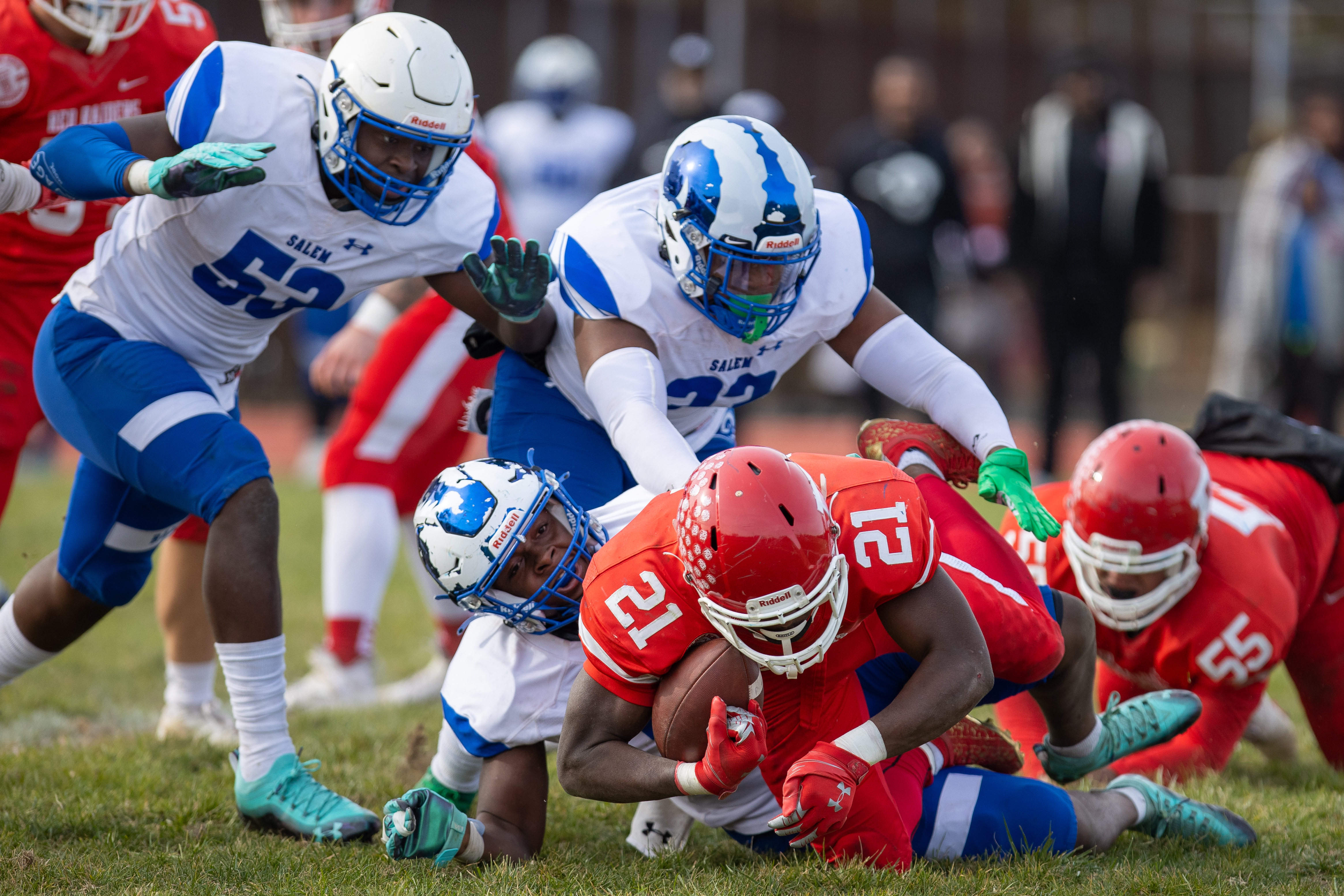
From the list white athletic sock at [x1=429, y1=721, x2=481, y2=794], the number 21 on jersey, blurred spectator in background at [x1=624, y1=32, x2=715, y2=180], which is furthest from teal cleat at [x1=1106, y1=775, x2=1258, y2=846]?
blurred spectator in background at [x1=624, y1=32, x2=715, y2=180]

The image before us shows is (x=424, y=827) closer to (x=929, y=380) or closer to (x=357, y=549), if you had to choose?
(x=929, y=380)

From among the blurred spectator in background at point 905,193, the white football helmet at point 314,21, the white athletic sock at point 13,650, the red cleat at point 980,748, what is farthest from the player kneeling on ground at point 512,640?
the blurred spectator in background at point 905,193

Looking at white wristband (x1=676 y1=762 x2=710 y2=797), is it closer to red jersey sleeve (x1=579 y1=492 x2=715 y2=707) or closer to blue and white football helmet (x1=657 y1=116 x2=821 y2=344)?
red jersey sleeve (x1=579 y1=492 x2=715 y2=707)

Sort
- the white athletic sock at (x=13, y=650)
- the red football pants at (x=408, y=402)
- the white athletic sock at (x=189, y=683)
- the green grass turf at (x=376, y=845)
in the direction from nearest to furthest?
1. the green grass turf at (x=376, y=845)
2. the white athletic sock at (x=13, y=650)
3. the white athletic sock at (x=189, y=683)
4. the red football pants at (x=408, y=402)

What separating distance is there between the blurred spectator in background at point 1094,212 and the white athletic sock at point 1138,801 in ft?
17.3

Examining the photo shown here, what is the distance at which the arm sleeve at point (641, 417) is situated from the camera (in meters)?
3.22

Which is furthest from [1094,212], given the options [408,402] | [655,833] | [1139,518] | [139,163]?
[139,163]

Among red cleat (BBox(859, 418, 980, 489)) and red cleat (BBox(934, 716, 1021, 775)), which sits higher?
red cleat (BBox(859, 418, 980, 489))

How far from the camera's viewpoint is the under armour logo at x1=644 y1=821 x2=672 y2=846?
3297 millimetres

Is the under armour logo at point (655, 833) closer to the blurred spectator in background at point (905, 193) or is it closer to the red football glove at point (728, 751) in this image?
the red football glove at point (728, 751)

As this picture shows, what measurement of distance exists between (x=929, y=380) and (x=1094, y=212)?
5.37 m

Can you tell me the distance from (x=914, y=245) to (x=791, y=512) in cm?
611

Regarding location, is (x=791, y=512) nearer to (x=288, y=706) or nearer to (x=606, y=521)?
(x=606, y=521)

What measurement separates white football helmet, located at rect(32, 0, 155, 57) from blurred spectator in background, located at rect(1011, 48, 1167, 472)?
5755 millimetres
